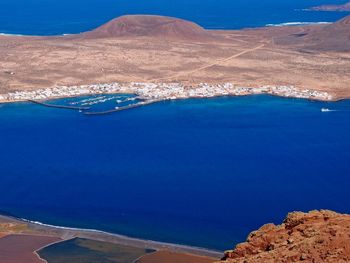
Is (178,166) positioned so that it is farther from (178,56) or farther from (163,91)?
(178,56)

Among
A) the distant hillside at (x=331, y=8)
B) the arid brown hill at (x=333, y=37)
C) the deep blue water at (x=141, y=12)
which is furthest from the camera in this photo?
the distant hillside at (x=331, y=8)

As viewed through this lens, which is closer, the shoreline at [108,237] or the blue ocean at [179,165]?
the shoreline at [108,237]

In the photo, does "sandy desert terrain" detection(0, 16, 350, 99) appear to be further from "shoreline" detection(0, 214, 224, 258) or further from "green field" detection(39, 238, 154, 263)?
"green field" detection(39, 238, 154, 263)

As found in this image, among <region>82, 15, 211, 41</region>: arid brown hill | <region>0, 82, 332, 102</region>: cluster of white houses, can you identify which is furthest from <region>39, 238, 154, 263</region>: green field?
<region>82, 15, 211, 41</region>: arid brown hill

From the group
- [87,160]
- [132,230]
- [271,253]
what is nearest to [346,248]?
[271,253]

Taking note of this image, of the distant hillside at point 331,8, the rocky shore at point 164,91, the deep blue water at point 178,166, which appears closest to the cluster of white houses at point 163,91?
the rocky shore at point 164,91

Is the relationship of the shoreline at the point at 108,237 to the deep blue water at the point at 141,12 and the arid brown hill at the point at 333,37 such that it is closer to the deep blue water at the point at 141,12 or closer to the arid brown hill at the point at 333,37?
the arid brown hill at the point at 333,37

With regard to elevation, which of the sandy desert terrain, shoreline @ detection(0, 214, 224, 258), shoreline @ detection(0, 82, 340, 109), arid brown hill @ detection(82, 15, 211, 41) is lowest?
shoreline @ detection(0, 214, 224, 258)
